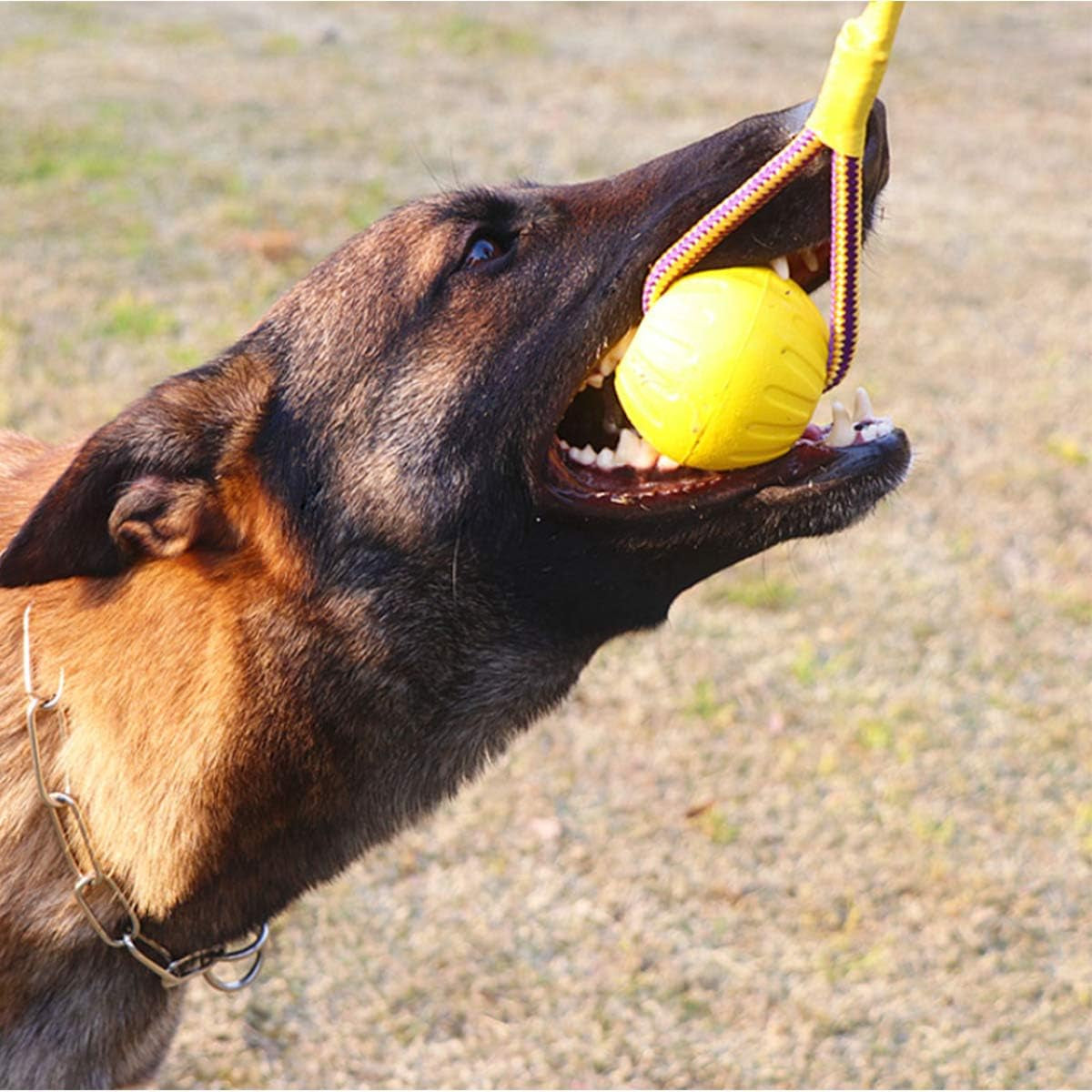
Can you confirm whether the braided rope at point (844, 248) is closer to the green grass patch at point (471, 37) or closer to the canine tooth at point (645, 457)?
the canine tooth at point (645, 457)

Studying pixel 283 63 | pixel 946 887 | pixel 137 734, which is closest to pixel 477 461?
pixel 137 734

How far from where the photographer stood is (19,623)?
2373 millimetres

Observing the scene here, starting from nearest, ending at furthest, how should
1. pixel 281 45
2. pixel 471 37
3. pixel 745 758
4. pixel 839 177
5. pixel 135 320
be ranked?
1. pixel 839 177
2. pixel 745 758
3. pixel 135 320
4. pixel 281 45
5. pixel 471 37

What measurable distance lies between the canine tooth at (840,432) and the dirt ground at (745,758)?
914mm

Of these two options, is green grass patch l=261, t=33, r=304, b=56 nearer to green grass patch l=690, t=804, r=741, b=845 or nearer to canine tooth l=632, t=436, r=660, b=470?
green grass patch l=690, t=804, r=741, b=845

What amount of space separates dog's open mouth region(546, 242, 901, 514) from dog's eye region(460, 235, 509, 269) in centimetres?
27

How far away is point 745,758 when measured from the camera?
14.2 feet

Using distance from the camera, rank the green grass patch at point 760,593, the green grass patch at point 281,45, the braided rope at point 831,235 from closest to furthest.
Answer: the braided rope at point 831,235, the green grass patch at point 760,593, the green grass patch at point 281,45

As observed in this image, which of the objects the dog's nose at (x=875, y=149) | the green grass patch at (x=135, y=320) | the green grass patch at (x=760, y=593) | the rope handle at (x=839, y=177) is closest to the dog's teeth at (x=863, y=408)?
the rope handle at (x=839, y=177)

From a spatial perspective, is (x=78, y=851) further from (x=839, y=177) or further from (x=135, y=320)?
(x=135, y=320)

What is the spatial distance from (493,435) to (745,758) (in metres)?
2.31

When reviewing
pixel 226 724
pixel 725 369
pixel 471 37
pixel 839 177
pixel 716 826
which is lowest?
pixel 716 826

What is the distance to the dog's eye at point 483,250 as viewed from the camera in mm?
2393

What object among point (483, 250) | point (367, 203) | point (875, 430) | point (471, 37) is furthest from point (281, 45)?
point (875, 430)
